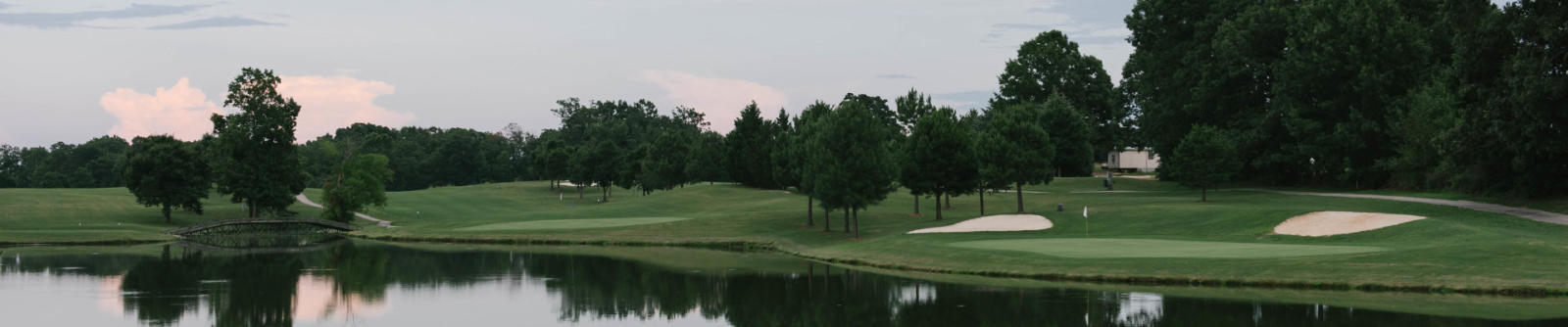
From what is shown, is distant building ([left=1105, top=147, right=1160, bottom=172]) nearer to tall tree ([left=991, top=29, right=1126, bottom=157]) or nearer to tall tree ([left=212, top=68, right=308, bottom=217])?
tall tree ([left=991, top=29, right=1126, bottom=157])

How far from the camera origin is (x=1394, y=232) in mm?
41062

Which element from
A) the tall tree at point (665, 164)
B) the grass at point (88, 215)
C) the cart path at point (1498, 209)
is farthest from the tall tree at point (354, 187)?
the cart path at point (1498, 209)

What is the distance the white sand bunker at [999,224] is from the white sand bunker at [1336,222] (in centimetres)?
1140

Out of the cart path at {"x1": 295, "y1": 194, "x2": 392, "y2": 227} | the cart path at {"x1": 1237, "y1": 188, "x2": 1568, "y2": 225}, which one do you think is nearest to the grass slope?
the cart path at {"x1": 1237, "y1": 188, "x2": 1568, "y2": 225}

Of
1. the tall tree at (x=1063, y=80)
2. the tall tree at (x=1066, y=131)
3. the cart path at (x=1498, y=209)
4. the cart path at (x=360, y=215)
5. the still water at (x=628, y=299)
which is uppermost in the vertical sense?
the tall tree at (x=1063, y=80)

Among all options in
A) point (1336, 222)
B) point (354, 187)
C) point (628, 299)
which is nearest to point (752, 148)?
point (354, 187)

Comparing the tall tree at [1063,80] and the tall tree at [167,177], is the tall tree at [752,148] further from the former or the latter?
the tall tree at [167,177]

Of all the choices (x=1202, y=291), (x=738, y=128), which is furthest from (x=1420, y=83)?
(x=738, y=128)

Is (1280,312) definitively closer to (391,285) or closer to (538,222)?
(391,285)

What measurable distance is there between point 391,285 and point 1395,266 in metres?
31.4

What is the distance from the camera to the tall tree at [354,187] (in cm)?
8200

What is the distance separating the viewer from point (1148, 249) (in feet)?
132

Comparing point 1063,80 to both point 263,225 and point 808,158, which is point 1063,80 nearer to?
point 808,158

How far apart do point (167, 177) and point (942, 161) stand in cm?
5776
